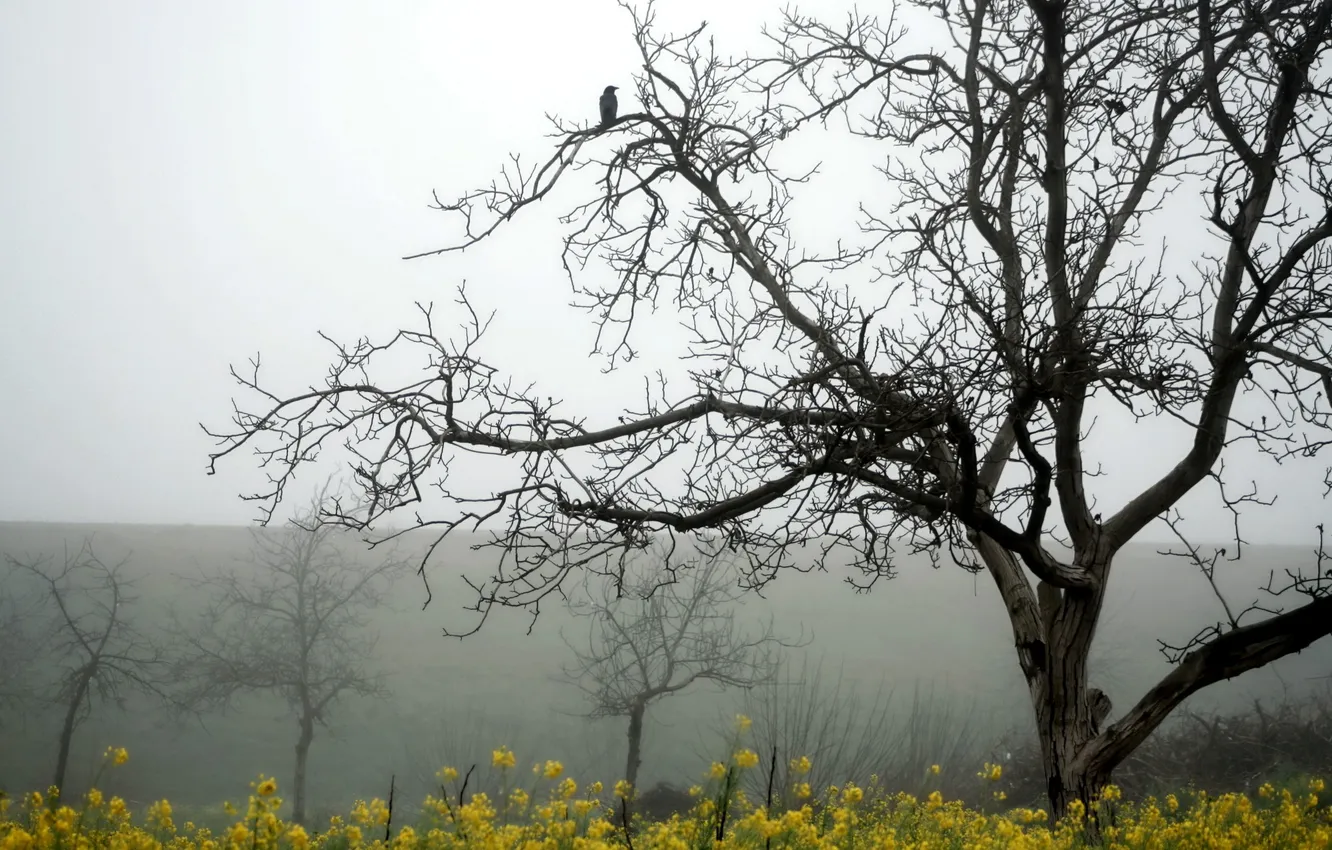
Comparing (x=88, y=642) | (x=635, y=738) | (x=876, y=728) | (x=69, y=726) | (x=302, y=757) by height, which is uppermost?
(x=88, y=642)

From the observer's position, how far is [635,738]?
10.7 metres

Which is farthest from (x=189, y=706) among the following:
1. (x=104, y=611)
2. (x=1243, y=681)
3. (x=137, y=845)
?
(x=1243, y=681)

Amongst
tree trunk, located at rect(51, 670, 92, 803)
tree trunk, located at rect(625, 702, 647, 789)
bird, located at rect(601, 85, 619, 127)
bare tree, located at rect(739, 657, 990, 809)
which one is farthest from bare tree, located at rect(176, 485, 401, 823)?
bird, located at rect(601, 85, 619, 127)

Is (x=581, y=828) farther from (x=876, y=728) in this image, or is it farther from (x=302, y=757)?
(x=302, y=757)

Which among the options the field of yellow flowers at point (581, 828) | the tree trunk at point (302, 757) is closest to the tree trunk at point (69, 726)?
the tree trunk at point (302, 757)

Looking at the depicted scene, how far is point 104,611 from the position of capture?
31.3 ft

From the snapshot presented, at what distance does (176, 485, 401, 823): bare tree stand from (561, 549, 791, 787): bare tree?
269 cm

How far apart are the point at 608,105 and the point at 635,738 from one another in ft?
26.3

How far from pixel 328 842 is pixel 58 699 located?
7.37m

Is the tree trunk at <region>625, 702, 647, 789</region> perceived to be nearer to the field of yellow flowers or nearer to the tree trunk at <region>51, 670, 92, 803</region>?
the tree trunk at <region>51, 670, 92, 803</region>

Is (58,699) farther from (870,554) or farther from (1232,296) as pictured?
(1232,296)

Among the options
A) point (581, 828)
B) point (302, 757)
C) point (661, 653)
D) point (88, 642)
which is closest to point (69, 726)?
point (88, 642)

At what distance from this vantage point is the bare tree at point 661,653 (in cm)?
1078

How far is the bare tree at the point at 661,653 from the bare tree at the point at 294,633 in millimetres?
2685
